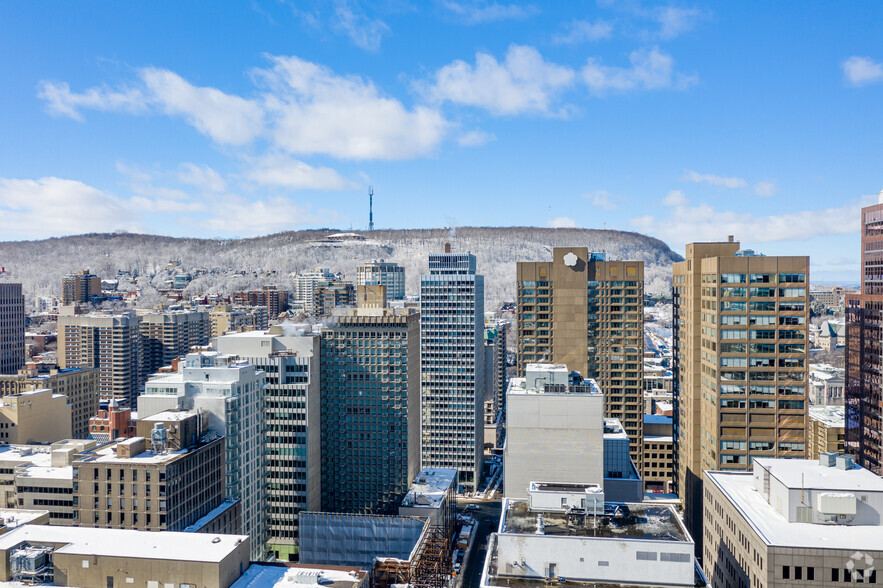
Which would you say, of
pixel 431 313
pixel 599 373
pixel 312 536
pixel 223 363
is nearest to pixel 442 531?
pixel 312 536

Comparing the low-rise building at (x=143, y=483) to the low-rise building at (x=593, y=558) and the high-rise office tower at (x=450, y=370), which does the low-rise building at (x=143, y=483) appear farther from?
the high-rise office tower at (x=450, y=370)

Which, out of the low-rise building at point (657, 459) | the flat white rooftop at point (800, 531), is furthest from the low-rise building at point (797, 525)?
the low-rise building at point (657, 459)

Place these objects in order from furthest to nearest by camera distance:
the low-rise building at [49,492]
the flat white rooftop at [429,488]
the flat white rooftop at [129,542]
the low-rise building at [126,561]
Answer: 1. the flat white rooftop at [429,488]
2. the low-rise building at [49,492]
3. the flat white rooftop at [129,542]
4. the low-rise building at [126,561]

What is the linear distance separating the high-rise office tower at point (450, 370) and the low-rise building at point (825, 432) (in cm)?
7271

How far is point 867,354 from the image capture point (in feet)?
335

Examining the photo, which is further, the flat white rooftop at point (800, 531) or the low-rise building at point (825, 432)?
the low-rise building at point (825, 432)

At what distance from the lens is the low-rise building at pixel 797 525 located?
2094 inches

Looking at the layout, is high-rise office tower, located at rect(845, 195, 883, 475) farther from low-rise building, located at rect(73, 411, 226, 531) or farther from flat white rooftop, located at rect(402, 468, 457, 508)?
low-rise building, located at rect(73, 411, 226, 531)

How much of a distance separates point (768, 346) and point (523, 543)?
49538 millimetres

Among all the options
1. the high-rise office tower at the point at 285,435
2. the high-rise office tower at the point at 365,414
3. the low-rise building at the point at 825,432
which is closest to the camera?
the high-rise office tower at the point at 285,435

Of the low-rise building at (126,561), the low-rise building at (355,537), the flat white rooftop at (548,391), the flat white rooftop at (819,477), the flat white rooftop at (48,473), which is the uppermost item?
the flat white rooftop at (548,391)

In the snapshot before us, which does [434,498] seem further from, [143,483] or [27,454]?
[27,454]

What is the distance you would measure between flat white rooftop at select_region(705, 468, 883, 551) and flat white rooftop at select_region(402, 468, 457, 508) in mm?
60129

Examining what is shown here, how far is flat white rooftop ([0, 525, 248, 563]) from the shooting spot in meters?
58.1
